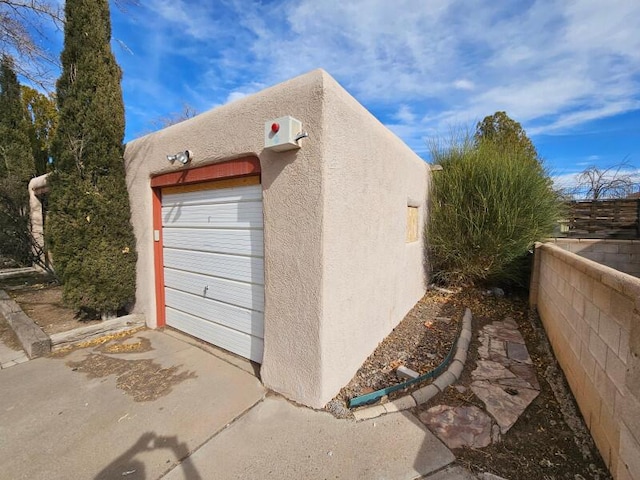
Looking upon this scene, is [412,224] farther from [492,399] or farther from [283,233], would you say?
[283,233]

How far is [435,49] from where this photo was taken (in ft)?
19.0

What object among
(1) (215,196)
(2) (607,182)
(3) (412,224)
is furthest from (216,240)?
(2) (607,182)

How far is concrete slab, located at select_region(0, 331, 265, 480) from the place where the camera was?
2318mm

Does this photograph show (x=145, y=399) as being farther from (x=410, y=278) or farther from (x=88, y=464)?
(x=410, y=278)

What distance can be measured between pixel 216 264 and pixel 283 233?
5.48 feet

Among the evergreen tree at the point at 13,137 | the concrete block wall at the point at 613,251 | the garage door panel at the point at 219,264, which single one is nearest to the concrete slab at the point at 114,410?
the garage door panel at the point at 219,264

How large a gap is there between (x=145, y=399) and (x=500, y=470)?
3498 mm

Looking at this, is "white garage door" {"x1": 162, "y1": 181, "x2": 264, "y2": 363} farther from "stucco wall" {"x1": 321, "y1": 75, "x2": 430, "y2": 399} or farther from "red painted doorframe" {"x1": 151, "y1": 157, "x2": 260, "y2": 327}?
"stucco wall" {"x1": 321, "y1": 75, "x2": 430, "y2": 399}

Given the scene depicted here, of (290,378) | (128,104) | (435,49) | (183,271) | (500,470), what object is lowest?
(500,470)

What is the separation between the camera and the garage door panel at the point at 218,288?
12.2 ft

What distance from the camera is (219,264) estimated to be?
13.5 feet

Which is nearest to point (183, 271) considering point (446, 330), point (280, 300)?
point (280, 300)

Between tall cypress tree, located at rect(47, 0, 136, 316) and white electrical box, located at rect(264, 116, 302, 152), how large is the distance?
3656mm

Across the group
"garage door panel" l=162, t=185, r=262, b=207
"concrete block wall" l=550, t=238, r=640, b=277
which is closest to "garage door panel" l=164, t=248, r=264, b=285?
"garage door panel" l=162, t=185, r=262, b=207
